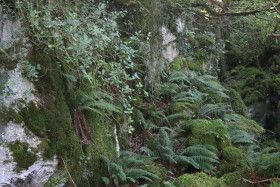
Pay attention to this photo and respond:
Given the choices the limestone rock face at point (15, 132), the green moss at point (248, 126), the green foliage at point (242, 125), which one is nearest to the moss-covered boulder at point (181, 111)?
the green foliage at point (242, 125)

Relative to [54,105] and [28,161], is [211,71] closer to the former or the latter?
[54,105]

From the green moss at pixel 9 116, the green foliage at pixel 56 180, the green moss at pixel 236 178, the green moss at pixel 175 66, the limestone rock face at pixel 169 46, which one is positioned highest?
the limestone rock face at pixel 169 46

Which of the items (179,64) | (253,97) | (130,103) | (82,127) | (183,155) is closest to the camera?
(82,127)

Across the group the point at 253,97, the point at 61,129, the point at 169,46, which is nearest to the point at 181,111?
the point at 169,46

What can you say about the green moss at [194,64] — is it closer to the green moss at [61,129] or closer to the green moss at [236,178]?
the green moss at [236,178]

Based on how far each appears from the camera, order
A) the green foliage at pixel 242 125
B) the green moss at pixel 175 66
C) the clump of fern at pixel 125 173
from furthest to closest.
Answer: the green moss at pixel 175 66
the green foliage at pixel 242 125
the clump of fern at pixel 125 173

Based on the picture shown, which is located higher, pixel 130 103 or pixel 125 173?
pixel 130 103

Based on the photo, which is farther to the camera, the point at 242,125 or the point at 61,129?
the point at 242,125

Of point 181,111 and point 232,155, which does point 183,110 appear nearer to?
point 181,111

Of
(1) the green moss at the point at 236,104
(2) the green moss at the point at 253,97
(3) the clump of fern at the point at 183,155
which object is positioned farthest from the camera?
(2) the green moss at the point at 253,97

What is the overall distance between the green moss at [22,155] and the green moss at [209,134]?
3232 mm

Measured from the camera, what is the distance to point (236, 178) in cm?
420

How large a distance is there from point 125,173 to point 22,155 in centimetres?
154

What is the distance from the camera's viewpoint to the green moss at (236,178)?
410 cm
